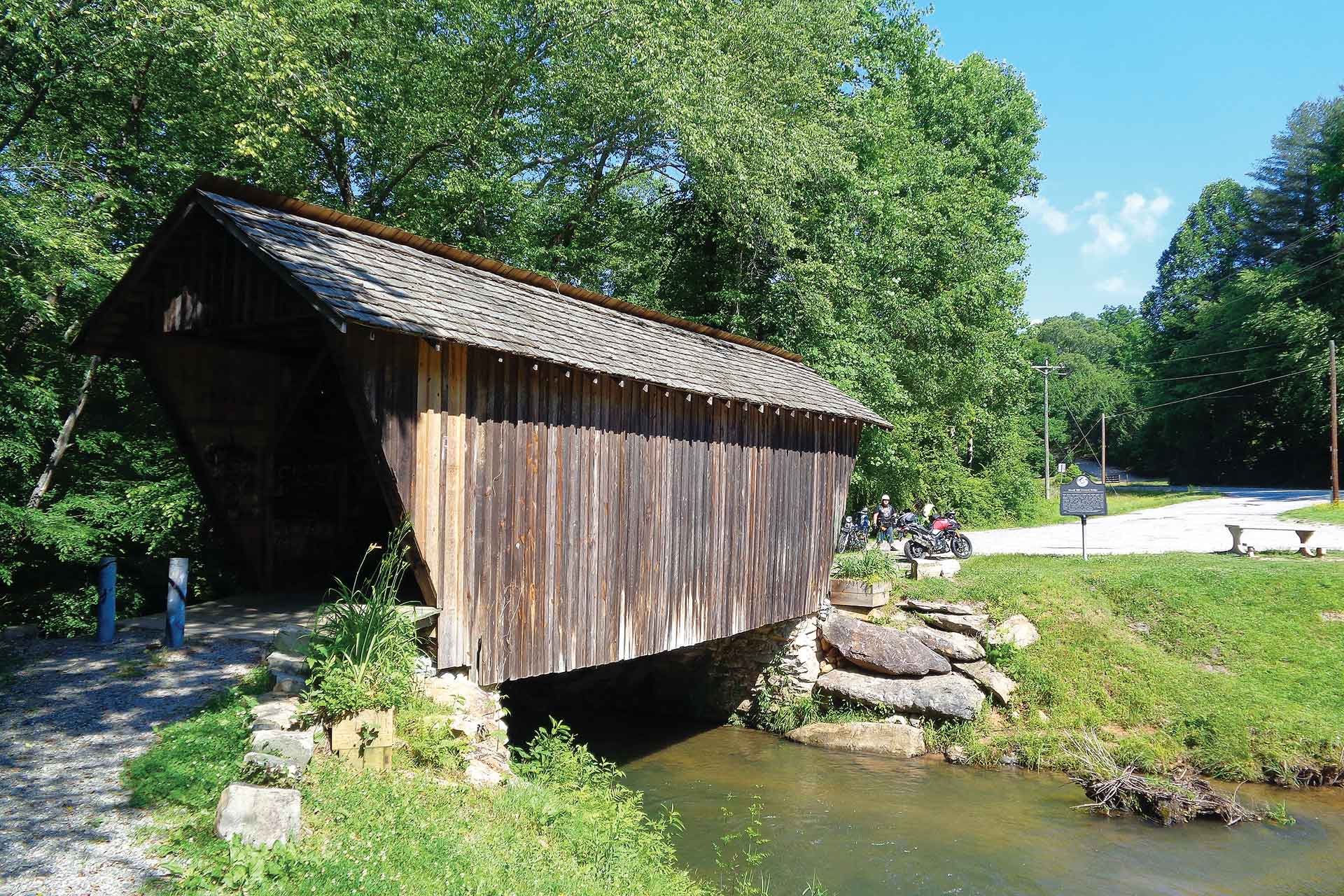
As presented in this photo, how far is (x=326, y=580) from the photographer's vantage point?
9.28 meters

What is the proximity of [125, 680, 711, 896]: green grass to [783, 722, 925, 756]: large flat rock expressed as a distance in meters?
5.51

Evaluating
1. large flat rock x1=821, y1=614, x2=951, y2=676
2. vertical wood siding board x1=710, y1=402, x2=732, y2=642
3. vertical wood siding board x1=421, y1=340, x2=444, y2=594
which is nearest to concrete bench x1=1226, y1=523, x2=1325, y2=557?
large flat rock x1=821, y1=614, x2=951, y2=676

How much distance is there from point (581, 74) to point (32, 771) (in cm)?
1249

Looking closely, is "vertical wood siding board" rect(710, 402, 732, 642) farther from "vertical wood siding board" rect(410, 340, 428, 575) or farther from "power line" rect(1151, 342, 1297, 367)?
"power line" rect(1151, 342, 1297, 367)

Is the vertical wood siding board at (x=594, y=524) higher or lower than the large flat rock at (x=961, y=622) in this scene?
higher

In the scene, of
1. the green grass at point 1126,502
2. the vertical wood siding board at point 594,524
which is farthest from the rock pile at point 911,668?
the green grass at point 1126,502

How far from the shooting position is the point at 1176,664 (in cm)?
1123

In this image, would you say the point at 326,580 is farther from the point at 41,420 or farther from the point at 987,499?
the point at 987,499

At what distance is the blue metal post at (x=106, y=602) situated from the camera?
6.70m

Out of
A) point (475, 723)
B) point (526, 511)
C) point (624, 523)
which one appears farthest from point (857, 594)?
point (475, 723)

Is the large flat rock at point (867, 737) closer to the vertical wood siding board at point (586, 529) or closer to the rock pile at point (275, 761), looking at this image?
the vertical wood siding board at point (586, 529)

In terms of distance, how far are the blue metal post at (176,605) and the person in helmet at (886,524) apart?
12.6 m

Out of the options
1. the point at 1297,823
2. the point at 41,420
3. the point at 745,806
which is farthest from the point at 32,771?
the point at 1297,823

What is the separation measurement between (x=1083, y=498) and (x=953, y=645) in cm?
406
